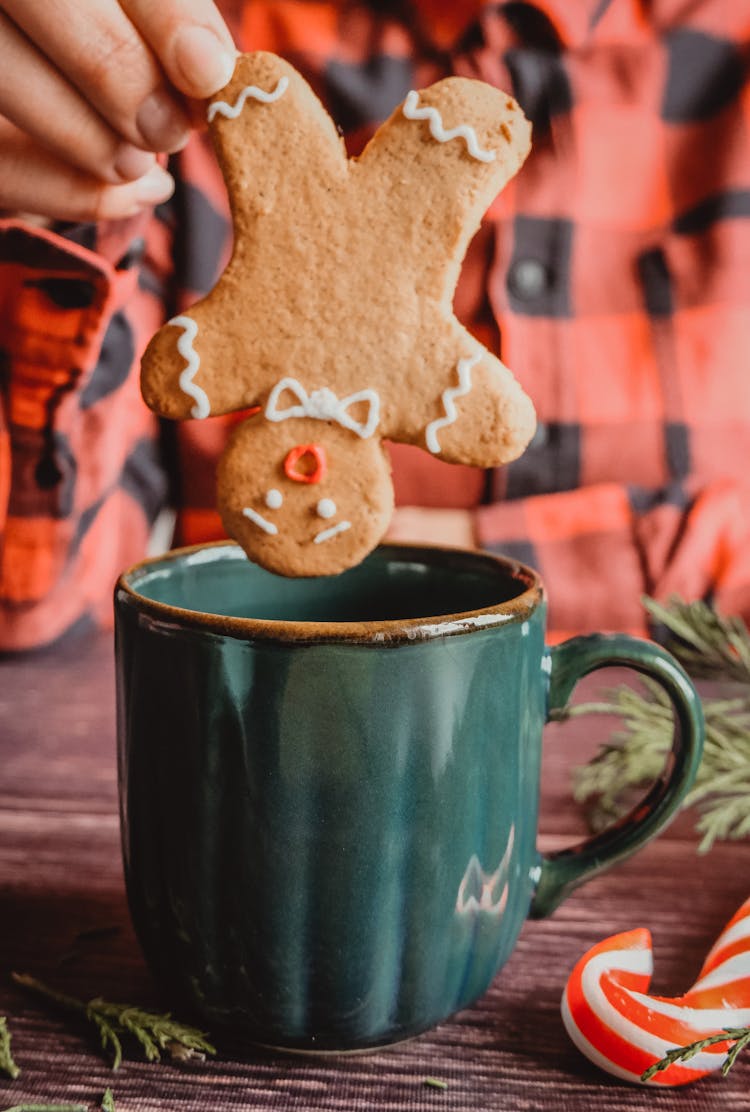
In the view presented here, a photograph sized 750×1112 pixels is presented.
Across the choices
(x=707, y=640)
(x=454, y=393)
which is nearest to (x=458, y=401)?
(x=454, y=393)

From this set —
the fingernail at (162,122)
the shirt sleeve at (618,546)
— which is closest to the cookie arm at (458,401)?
the fingernail at (162,122)

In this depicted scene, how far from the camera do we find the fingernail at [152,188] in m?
0.73

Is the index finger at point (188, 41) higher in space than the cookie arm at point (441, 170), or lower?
higher

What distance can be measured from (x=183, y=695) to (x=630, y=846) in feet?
0.77

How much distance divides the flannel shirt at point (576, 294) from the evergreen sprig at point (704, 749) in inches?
18.9

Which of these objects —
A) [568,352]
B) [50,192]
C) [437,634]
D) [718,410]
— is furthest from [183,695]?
[718,410]

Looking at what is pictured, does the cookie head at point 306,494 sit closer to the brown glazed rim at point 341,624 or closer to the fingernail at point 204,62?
the brown glazed rim at point 341,624

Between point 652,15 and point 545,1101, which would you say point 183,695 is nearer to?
point 545,1101

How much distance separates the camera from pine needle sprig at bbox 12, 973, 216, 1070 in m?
0.43

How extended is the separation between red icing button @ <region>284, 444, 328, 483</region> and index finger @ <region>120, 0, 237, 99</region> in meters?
0.18

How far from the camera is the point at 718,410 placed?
4.53ft

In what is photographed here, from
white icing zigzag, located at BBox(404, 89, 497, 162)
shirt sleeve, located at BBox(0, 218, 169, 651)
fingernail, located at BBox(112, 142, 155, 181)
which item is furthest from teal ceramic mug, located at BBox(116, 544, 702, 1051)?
shirt sleeve, located at BBox(0, 218, 169, 651)

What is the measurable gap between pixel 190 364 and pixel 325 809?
0.71ft

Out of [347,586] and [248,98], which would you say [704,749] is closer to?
[347,586]
